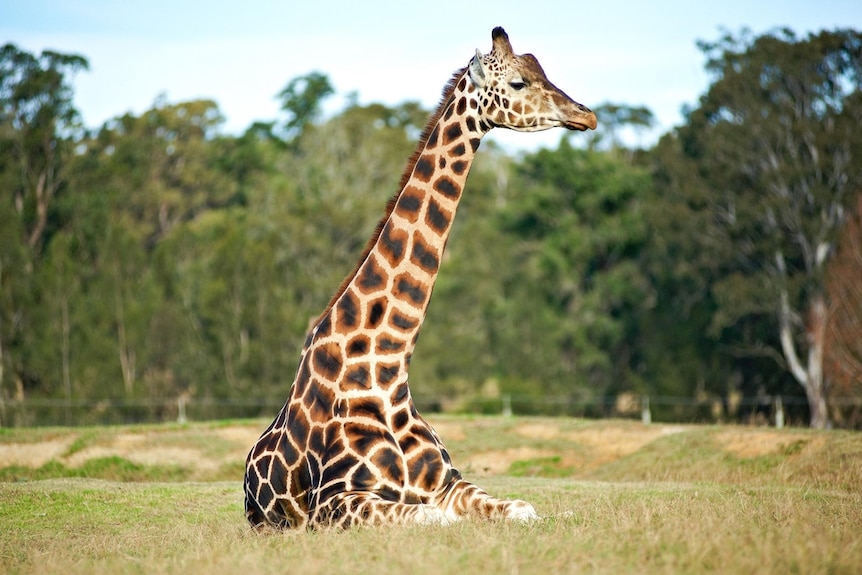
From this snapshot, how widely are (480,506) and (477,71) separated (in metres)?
3.44

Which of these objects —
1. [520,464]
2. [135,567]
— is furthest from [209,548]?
[520,464]

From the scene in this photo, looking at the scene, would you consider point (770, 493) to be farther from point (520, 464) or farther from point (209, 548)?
point (520, 464)

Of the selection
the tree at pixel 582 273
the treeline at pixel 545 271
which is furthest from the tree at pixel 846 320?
the tree at pixel 582 273

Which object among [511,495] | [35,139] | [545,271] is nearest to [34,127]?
[35,139]

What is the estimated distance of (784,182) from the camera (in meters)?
36.8

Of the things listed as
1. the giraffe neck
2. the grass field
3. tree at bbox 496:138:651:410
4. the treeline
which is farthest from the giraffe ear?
tree at bbox 496:138:651:410

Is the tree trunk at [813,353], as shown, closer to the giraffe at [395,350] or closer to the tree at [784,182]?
the tree at [784,182]

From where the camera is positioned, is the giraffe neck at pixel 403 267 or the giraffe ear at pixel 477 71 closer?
the giraffe neck at pixel 403 267

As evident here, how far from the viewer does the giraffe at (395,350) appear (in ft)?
27.5

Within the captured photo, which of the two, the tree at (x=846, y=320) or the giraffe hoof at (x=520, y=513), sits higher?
the tree at (x=846, y=320)

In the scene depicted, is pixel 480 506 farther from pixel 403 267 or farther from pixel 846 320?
pixel 846 320

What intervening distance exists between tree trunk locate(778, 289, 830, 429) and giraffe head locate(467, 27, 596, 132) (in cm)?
2793

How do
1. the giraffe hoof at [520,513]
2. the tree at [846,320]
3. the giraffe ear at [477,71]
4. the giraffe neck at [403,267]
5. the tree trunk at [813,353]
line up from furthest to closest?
the tree trunk at [813,353]
the tree at [846,320]
the giraffe ear at [477,71]
the giraffe neck at [403,267]
the giraffe hoof at [520,513]

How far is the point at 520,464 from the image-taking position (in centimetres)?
1811
